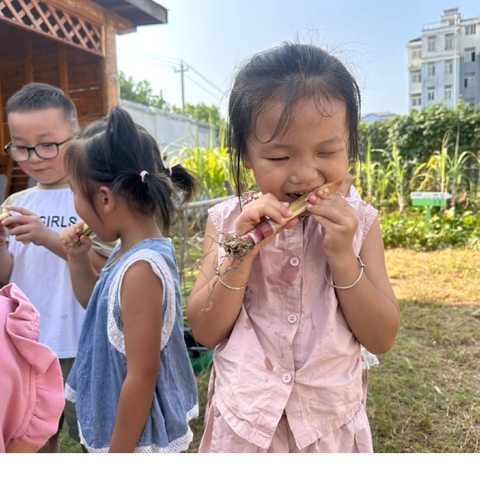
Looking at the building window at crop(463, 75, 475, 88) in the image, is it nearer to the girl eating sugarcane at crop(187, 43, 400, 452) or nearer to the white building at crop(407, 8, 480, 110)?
the white building at crop(407, 8, 480, 110)

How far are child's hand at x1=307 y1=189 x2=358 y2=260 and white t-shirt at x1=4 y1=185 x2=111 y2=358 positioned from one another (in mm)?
1213

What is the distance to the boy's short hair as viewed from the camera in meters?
2.13

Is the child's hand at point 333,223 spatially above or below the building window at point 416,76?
below

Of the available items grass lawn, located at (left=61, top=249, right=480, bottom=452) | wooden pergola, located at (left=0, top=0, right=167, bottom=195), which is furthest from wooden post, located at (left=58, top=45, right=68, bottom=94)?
grass lawn, located at (left=61, top=249, right=480, bottom=452)

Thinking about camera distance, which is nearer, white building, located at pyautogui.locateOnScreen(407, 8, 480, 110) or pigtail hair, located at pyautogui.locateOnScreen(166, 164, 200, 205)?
pigtail hair, located at pyautogui.locateOnScreen(166, 164, 200, 205)

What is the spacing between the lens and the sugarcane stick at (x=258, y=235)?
1.08 metres

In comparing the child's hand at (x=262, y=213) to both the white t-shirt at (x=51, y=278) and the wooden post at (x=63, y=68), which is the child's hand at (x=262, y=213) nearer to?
the white t-shirt at (x=51, y=278)

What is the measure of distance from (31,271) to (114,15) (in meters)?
2.96

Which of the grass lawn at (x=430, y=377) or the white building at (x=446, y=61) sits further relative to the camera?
the white building at (x=446, y=61)

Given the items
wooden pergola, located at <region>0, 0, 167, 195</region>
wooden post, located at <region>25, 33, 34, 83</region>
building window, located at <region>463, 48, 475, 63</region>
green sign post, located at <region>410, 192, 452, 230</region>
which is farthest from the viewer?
building window, located at <region>463, 48, 475, 63</region>

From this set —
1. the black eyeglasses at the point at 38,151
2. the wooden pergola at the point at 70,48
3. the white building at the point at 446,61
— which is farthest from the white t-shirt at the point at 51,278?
the white building at the point at 446,61

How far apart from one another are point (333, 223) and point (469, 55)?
3385cm

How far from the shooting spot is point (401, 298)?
195 inches
